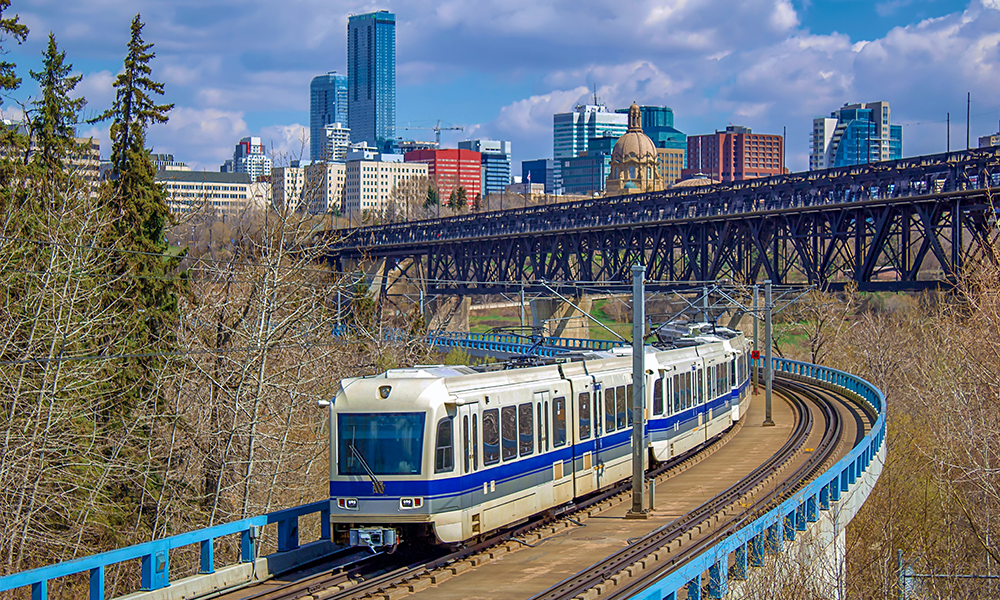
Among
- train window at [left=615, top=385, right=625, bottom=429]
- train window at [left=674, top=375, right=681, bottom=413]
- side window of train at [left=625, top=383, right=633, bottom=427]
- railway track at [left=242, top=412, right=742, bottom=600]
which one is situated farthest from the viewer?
train window at [left=674, top=375, right=681, bottom=413]

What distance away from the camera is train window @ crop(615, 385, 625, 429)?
21.6 m

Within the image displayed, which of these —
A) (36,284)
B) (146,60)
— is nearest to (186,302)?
(146,60)

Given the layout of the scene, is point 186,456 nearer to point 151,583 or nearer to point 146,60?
point 146,60

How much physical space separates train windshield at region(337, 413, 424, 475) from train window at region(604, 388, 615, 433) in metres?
6.59

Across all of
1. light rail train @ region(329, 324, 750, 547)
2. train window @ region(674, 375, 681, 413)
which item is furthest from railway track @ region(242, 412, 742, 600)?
train window @ region(674, 375, 681, 413)

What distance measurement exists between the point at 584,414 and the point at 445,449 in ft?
16.6

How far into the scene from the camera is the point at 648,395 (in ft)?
78.9

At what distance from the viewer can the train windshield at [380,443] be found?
15.2 meters

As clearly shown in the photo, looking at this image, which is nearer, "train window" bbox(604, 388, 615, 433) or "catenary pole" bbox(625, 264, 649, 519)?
"catenary pole" bbox(625, 264, 649, 519)

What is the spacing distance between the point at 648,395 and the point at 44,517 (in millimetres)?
14382

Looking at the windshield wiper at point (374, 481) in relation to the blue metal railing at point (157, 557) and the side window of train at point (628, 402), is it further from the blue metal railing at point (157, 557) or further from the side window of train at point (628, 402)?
the side window of train at point (628, 402)

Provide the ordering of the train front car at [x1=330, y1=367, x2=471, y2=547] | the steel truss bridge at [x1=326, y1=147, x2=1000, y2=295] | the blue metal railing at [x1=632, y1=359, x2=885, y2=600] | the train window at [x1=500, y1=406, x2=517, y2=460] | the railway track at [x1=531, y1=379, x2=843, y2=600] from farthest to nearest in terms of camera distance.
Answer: the steel truss bridge at [x1=326, y1=147, x2=1000, y2=295] < the train window at [x1=500, y1=406, x2=517, y2=460] < the train front car at [x1=330, y1=367, x2=471, y2=547] < the railway track at [x1=531, y1=379, x2=843, y2=600] < the blue metal railing at [x1=632, y1=359, x2=885, y2=600]

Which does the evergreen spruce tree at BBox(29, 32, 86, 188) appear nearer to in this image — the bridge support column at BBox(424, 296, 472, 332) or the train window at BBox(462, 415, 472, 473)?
the train window at BBox(462, 415, 472, 473)

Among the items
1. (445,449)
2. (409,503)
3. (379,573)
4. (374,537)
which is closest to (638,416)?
(445,449)
